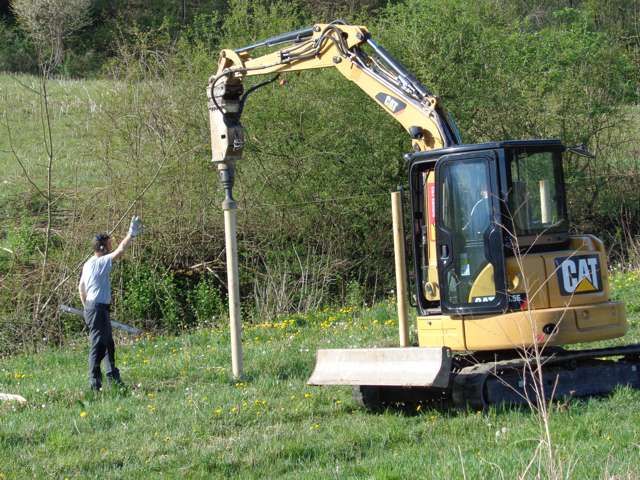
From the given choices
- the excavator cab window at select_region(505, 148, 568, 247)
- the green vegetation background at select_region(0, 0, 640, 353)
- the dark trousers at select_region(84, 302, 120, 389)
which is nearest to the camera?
the excavator cab window at select_region(505, 148, 568, 247)

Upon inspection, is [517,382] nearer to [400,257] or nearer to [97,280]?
[400,257]

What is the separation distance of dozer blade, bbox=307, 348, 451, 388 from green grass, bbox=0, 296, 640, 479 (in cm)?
41

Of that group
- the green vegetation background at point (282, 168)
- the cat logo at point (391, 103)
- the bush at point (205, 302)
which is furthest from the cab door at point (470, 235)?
the bush at point (205, 302)

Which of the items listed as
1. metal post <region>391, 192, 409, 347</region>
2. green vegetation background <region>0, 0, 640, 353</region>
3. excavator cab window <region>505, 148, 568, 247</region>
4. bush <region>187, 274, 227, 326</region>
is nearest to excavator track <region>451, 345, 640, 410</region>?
excavator cab window <region>505, 148, 568, 247</region>

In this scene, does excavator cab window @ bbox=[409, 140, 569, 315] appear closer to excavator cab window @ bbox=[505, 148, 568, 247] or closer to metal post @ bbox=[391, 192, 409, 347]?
excavator cab window @ bbox=[505, 148, 568, 247]

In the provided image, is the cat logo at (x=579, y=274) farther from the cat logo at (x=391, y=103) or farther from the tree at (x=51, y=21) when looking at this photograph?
the tree at (x=51, y=21)

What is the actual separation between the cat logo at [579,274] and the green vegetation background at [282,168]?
915cm

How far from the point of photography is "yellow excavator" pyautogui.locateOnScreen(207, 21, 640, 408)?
9.52m

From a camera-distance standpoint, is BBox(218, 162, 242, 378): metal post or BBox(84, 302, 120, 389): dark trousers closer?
BBox(84, 302, 120, 389): dark trousers

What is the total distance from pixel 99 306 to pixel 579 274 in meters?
5.59

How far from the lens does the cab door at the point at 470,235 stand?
962cm

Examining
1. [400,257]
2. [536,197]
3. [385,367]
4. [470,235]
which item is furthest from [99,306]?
[536,197]

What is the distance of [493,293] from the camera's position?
964cm

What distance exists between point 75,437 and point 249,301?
Result: 409 inches
